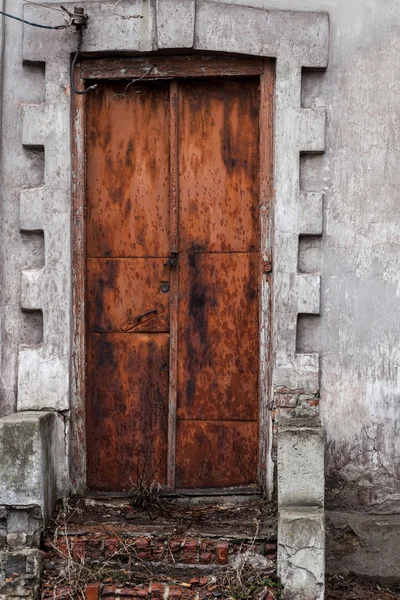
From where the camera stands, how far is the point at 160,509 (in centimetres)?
565

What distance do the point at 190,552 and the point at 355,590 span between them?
112cm

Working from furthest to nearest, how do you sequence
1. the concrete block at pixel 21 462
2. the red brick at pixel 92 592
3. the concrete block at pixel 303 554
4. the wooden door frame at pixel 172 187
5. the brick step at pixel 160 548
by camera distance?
the wooden door frame at pixel 172 187
the brick step at pixel 160 548
the concrete block at pixel 21 462
the red brick at pixel 92 592
the concrete block at pixel 303 554

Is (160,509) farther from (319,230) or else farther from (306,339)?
(319,230)

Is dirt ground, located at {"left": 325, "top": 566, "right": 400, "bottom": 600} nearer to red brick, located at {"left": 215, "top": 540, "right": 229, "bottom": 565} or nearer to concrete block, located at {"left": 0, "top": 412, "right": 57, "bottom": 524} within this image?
red brick, located at {"left": 215, "top": 540, "right": 229, "bottom": 565}

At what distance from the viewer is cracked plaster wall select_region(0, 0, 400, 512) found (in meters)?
5.69

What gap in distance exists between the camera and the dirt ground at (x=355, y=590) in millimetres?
5301

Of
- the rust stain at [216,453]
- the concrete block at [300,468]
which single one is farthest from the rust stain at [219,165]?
the concrete block at [300,468]

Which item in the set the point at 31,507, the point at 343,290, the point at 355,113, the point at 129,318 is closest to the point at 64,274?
the point at 129,318

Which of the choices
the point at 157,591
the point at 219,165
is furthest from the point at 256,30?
the point at 157,591

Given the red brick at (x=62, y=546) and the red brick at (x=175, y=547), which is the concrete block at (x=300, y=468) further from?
the red brick at (x=62, y=546)

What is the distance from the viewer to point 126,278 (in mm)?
5930

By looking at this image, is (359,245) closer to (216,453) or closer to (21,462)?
(216,453)

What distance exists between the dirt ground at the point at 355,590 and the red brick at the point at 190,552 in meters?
0.87

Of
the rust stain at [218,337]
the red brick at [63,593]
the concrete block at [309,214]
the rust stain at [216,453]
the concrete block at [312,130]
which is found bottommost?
the red brick at [63,593]
